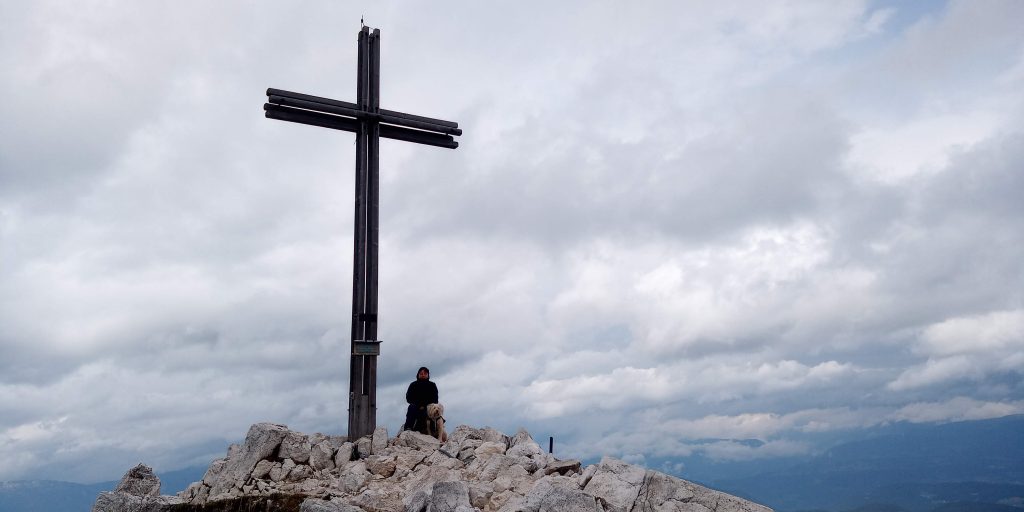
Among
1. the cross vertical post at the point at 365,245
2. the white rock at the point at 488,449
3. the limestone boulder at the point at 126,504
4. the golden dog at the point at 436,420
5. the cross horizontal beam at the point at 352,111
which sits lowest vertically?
the limestone boulder at the point at 126,504

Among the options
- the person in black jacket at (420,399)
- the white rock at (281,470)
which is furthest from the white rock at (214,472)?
the person in black jacket at (420,399)

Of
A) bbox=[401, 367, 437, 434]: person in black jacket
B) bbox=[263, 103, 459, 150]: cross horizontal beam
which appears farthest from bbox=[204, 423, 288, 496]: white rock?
bbox=[263, 103, 459, 150]: cross horizontal beam

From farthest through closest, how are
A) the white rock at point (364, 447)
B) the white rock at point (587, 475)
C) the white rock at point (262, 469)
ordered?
1. the white rock at point (364, 447)
2. the white rock at point (262, 469)
3. the white rock at point (587, 475)

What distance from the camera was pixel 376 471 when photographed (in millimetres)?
17031

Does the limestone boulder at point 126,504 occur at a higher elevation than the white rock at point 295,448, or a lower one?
lower

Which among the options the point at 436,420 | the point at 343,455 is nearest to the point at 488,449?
the point at 436,420

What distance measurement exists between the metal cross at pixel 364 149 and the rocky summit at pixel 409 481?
5.03 feet

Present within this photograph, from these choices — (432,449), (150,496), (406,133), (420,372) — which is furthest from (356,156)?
(150,496)

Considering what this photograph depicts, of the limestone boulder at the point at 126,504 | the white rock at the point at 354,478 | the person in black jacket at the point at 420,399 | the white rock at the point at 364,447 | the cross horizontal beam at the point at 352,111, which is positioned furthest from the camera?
the cross horizontal beam at the point at 352,111

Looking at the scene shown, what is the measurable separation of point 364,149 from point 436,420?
24.8 feet

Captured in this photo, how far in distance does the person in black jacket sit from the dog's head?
29 centimetres

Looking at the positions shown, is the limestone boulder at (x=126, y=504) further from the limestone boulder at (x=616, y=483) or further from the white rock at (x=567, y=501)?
the limestone boulder at (x=616, y=483)

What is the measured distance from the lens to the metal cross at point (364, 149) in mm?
20828

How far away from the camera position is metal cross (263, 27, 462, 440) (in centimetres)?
2083
